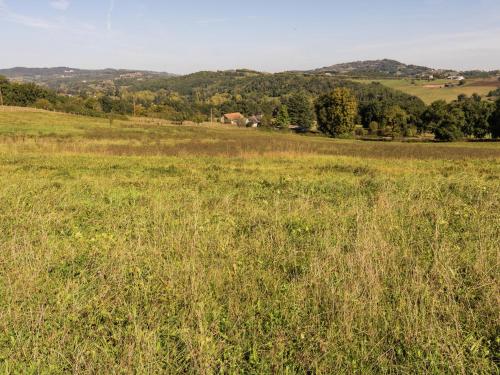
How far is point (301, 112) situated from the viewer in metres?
105

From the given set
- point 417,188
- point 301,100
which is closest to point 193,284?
point 417,188

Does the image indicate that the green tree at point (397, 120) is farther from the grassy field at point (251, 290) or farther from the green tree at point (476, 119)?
the grassy field at point (251, 290)

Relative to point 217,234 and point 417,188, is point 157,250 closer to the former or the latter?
point 217,234

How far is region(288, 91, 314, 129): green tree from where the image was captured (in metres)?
104

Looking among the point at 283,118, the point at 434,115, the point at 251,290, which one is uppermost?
the point at 434,115

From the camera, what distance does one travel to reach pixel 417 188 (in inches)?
420

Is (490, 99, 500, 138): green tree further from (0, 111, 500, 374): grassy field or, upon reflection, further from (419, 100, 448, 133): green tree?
(0, 111, 500, 374): grassy field

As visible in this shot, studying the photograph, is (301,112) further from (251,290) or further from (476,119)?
(251,290)

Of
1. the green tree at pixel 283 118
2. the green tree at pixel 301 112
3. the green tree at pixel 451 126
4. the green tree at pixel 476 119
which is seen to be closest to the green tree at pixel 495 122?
the green tree at pixel 476 119

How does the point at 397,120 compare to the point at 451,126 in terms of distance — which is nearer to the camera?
the point at 451,126

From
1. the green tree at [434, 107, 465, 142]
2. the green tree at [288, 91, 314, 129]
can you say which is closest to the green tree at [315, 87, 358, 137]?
the green tree at [434, 107, 465, 142]

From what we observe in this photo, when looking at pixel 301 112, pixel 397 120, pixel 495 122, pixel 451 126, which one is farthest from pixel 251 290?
pixel 301 112

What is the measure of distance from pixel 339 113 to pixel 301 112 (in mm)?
31362

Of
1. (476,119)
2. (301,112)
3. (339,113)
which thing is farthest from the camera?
(301,112)
